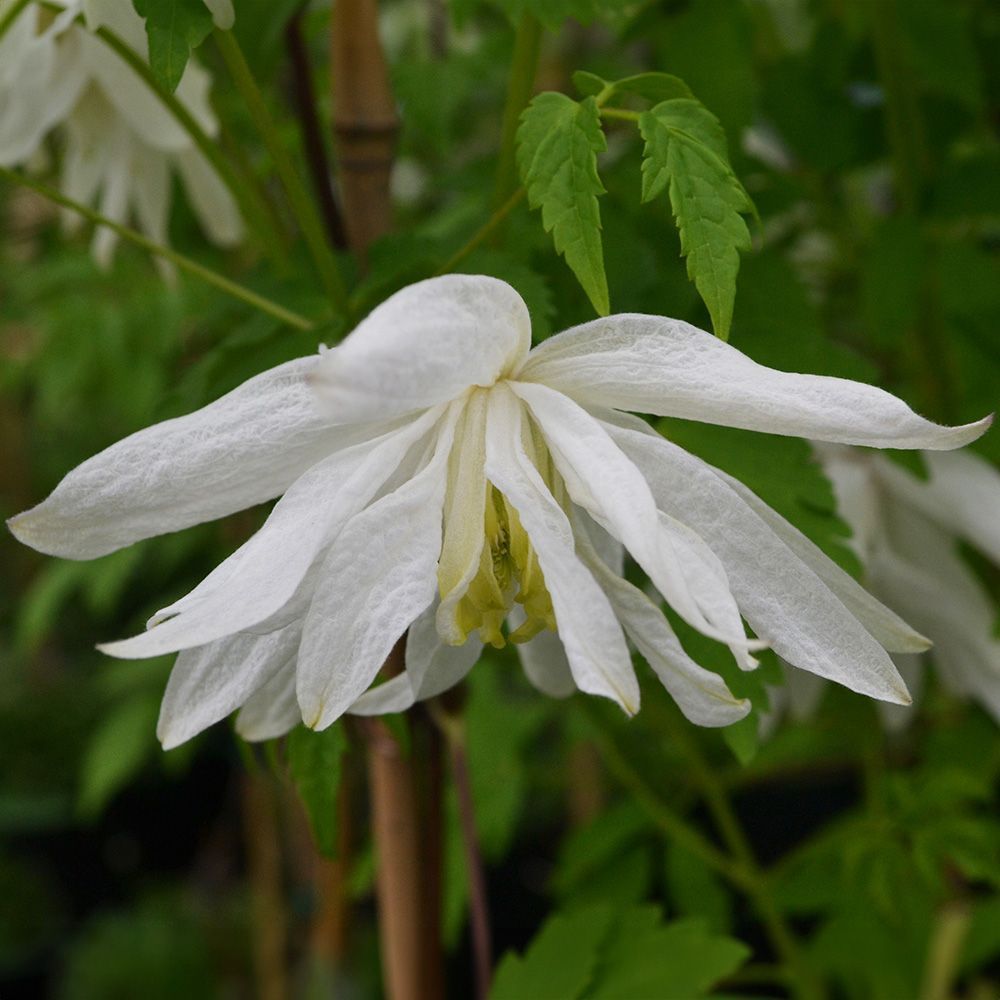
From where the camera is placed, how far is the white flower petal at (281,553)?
38cm

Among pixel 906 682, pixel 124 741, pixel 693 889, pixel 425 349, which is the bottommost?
pixel 124 741

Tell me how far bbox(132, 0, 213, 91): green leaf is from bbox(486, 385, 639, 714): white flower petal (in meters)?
0.18

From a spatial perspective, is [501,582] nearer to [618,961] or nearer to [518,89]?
[518,89]

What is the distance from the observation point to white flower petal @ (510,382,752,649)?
37 cm

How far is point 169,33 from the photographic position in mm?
460

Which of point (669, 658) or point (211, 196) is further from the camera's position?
point (211, 196)

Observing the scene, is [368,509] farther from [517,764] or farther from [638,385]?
[517,764]

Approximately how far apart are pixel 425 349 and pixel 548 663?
231mm

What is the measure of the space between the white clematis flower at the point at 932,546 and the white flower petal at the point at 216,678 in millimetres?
374

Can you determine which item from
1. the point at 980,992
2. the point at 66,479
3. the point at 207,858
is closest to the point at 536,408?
the point at 66,479

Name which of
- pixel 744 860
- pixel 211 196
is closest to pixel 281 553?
pixel 211 196

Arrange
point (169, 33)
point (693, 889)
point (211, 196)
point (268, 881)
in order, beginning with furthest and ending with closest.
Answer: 1. point (268, 881)
2. point (693, 889)
3. point (211, 196)
4. point (169, 33)

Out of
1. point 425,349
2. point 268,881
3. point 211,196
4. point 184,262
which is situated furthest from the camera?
point 268,881

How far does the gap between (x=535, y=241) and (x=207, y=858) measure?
2.42 metres
